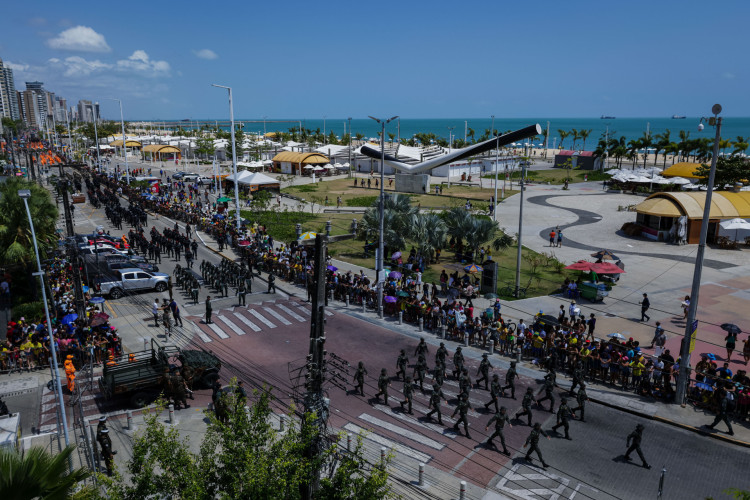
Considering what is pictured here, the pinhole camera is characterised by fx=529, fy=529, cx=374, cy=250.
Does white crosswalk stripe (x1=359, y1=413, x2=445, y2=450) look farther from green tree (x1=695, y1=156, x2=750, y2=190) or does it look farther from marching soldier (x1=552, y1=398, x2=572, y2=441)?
green tree (x1=695, y1=156, x2=750, y2=190)

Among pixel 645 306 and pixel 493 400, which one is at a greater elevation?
pixel 645 306

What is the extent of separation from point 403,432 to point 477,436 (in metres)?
2.23

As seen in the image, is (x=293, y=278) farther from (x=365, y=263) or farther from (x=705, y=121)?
(x=705, y=121)

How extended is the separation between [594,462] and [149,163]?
10812 cm

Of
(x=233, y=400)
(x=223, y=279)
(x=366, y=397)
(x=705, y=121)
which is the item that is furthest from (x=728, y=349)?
(x=223, y=279)

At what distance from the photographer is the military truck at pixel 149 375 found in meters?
17.5

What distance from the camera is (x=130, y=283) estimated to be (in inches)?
1160

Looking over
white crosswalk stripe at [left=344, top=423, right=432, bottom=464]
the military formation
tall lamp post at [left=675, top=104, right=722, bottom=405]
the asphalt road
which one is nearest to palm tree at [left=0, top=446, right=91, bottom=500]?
the asphalt road

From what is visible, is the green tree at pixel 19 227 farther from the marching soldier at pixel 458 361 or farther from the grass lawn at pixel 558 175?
the grass lawn at pixel 558 175

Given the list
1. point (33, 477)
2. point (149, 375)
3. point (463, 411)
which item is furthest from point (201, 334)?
point (33, 477)

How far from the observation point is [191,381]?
18453mm

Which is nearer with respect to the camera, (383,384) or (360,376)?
(383,384)

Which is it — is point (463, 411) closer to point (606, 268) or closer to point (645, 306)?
point (645, 306)

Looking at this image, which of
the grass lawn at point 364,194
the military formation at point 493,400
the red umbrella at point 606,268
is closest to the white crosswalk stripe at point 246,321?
the military formation at point 493,400
